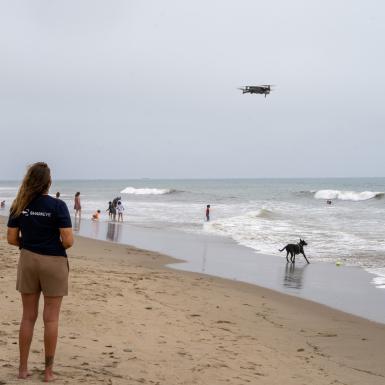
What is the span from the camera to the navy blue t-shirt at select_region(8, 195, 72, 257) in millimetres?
3758

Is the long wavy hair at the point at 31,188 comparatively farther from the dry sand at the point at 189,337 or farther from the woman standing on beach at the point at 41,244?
the dry sand at the point at 189,337

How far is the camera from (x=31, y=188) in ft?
12.4

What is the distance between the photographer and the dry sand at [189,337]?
4438 mm

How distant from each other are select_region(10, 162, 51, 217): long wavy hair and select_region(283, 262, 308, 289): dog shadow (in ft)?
24.2

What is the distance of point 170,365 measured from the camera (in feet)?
15.2

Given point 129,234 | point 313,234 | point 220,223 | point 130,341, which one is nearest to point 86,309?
point 130,341

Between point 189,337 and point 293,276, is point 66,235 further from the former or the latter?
point 293,276

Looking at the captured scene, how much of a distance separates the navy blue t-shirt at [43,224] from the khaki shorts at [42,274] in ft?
0.16

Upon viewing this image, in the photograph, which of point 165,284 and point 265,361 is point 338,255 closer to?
point 165,284

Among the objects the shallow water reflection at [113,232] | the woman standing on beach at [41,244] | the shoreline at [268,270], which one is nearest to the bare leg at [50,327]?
the woman standing on beach at [41,244]

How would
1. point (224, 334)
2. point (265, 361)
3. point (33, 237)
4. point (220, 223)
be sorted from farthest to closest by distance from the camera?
point (220, 223)
point (224, 334)
point (265, 361)
point (33, 237)

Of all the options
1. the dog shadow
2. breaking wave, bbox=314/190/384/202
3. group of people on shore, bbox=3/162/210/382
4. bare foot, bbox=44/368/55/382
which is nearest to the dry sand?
bare foot, bbox=44/368/55/382

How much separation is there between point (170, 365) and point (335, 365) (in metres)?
1.86

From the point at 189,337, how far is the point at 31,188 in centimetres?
277
